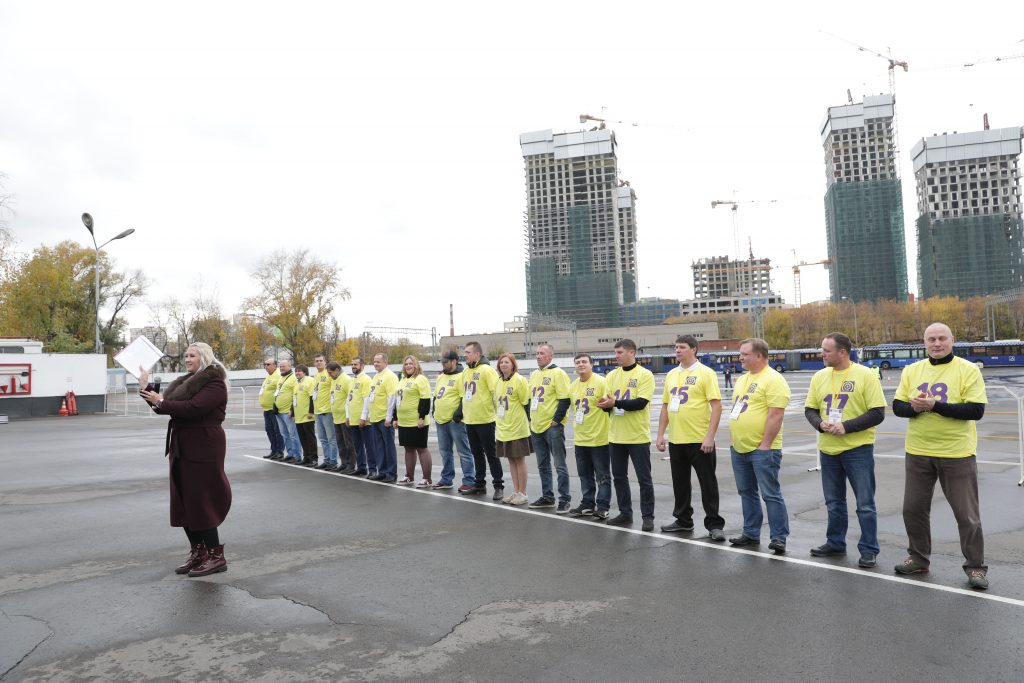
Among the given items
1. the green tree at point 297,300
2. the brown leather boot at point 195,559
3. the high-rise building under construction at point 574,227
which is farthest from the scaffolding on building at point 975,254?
the brown leather boot at point 195,559

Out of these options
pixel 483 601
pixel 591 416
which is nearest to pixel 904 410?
pixel 591 416

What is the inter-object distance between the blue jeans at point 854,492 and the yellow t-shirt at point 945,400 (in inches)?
15.4

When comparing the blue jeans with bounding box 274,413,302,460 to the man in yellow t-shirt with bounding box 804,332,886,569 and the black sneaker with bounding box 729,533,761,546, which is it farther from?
the man in yellow t-shirt with bounding box 804,332,886,569

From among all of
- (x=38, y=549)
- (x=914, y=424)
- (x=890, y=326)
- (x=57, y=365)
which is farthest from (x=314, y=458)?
(x=890, y=326)

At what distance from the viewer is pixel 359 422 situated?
11.7 m

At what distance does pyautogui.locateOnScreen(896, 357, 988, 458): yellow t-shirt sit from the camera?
5.39m

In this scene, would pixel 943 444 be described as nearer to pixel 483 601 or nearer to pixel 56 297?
pixel 483 601

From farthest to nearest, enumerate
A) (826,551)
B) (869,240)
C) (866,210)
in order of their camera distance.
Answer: (866,210), (869,240), (826,551)

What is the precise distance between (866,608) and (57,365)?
3547 centimetres

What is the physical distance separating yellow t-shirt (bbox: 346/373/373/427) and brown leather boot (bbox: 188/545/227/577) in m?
5.37

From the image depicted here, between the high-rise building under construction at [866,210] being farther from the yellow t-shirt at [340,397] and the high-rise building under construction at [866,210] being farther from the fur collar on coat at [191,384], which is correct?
the fur collar on coat at [191,384]

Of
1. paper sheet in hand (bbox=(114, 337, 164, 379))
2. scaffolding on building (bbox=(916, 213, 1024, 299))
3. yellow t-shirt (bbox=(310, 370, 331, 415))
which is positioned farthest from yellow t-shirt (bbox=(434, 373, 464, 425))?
scaffolding on building (bbox=(916, 213, 1024, 299))

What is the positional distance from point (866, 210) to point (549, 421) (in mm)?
178812

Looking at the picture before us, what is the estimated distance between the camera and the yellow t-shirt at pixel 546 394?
866cm
